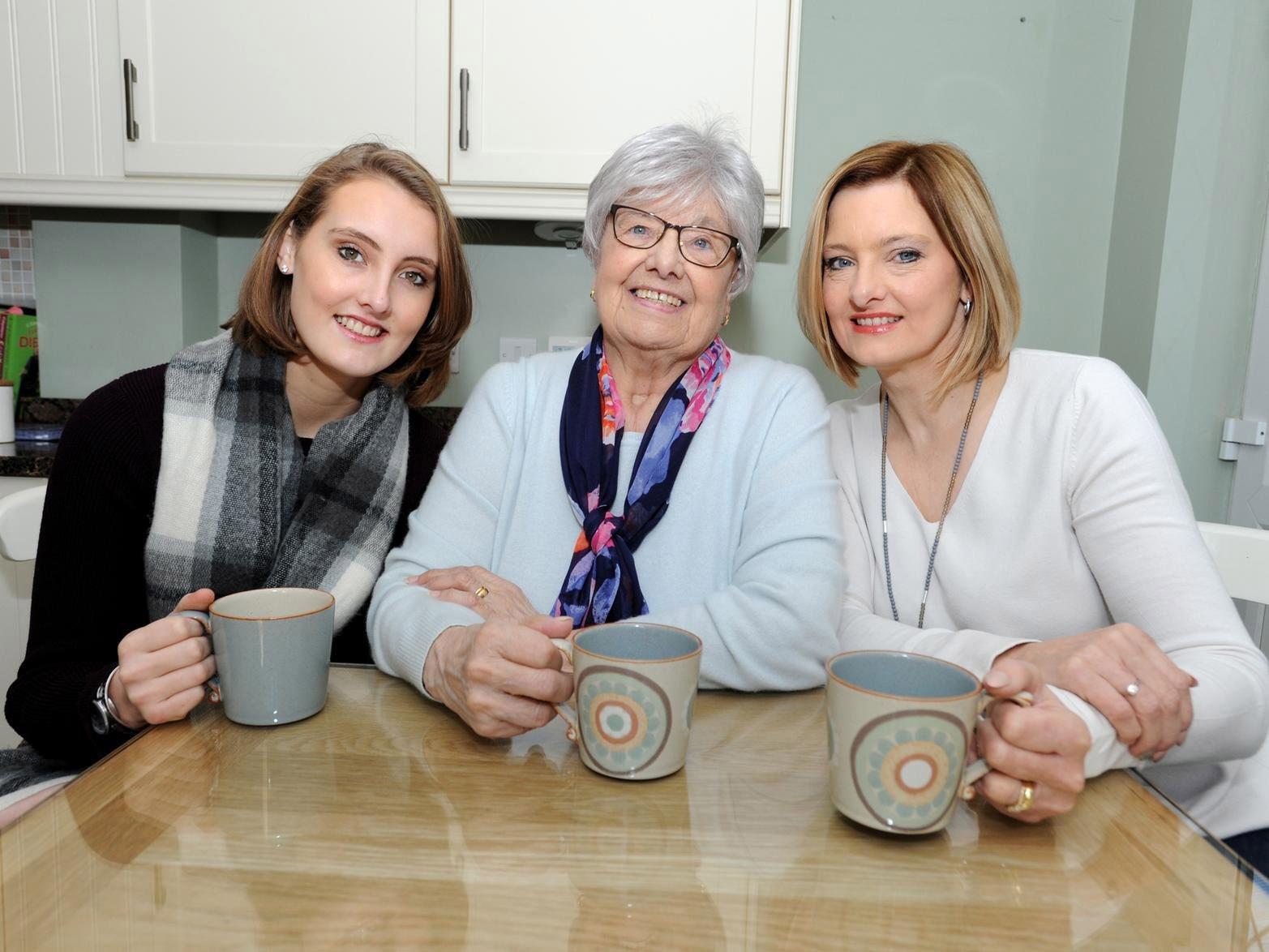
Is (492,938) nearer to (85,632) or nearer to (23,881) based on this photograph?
(23,881)

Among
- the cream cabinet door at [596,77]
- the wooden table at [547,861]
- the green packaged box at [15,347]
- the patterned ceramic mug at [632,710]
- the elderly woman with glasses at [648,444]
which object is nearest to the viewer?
the wooden table at [547,861]

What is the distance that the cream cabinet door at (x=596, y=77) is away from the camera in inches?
68.4

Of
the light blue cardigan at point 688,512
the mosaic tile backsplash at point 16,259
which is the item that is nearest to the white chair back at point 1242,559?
the light blue cardigan at point 688,512

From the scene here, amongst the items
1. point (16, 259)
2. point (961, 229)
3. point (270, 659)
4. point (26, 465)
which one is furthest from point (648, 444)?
point (16, 259)

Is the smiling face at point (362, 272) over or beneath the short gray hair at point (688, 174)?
beneath

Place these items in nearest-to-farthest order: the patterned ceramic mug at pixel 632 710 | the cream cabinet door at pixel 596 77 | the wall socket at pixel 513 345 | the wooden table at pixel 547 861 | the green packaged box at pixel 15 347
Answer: the wooden table at pixel 547 861
the patterned ceramic mug at pixel 632 710
the cream cabinet door at pixel 596 77
the green packaged box at pixel 15 347
the wall socket at pixel 513 345

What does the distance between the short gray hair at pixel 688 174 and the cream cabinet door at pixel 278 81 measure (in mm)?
784

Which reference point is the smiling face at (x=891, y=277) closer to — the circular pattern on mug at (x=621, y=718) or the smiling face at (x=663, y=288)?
the smiling face at (x=663, y=288)

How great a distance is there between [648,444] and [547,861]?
65 centimetres

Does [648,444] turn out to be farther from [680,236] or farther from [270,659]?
[270,659]

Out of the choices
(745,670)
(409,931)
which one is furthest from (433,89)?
(409,931)

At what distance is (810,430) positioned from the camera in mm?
1079

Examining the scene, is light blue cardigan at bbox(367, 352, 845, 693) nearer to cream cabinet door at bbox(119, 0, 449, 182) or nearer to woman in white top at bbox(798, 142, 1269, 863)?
woman in white top at bbox(798, 142, 1269, 863)

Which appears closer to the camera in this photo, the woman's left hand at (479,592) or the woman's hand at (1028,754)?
the woman's hand at (1028,754)
